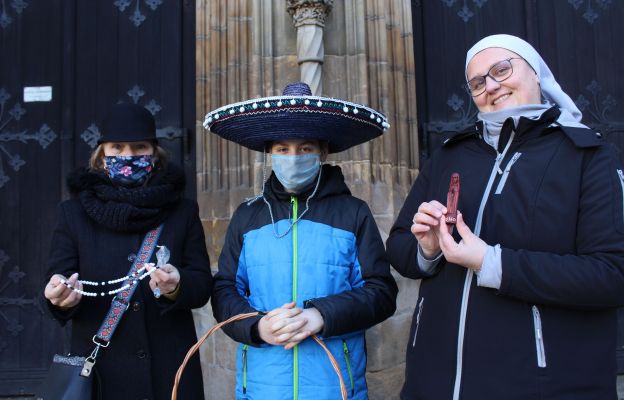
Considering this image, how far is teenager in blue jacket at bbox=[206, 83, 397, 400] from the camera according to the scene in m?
1.69

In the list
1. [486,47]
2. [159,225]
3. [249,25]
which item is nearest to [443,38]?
[249,25]

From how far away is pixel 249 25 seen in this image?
3.74 metres

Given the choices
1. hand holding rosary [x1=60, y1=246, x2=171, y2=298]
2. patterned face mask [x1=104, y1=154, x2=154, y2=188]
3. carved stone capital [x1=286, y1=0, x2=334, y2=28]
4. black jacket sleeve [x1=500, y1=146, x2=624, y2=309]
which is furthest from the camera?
carved stone capital [x1=286, y1=0, x2=334, y2=28]

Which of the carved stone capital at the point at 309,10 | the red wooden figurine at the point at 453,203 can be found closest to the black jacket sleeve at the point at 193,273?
the red wooden figurine at the point at 453,203

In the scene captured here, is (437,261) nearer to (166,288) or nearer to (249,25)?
(166,288)

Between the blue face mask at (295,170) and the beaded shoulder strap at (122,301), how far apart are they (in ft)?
1.69

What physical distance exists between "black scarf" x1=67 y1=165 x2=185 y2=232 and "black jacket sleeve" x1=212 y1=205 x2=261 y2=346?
0.86 feet

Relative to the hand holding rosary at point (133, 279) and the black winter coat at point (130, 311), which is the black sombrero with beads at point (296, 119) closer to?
the black winter coat at point (130, 311)

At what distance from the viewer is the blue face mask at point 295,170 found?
1856mm

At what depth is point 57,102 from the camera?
4281 mm

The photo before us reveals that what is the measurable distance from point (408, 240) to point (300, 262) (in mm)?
354

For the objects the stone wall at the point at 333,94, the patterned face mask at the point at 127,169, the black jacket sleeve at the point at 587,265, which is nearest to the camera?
the black jacket sleeve at the point at 587,265

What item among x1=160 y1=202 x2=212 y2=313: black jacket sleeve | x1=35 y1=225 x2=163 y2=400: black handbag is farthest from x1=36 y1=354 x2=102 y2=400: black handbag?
x1=160 y1=202 x2=212 y2=313: black jacket sleeve

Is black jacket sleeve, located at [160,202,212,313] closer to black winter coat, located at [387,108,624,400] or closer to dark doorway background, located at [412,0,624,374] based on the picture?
black winter coat, located at [387,108,624,400]
